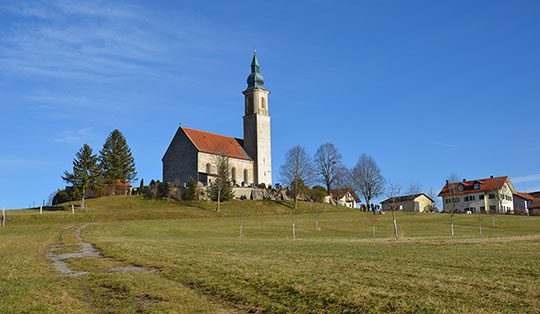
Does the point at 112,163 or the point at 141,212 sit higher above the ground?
the point at 112,163

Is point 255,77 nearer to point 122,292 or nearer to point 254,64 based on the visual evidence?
point 254,64

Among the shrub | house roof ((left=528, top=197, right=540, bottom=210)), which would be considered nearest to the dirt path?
the shrub

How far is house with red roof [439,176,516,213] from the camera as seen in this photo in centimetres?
9075

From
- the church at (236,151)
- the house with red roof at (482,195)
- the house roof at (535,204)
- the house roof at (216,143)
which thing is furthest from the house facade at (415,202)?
the house roof at (216,143)

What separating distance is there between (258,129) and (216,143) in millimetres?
9316

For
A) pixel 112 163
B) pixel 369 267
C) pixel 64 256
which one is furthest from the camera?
pixel 112 163

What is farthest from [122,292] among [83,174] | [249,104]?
[249,104]

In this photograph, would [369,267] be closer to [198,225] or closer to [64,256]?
[64,256]

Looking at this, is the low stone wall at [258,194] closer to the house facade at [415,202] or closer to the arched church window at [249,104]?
the arched church window at [249,104]

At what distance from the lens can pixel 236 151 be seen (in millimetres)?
87812

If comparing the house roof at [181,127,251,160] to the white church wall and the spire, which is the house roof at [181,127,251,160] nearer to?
the white church wall

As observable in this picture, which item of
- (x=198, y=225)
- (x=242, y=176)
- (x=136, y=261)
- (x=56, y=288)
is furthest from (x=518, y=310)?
(x=242, y=176)

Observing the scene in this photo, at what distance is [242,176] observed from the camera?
87000 millimetres

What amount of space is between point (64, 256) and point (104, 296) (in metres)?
9.55
